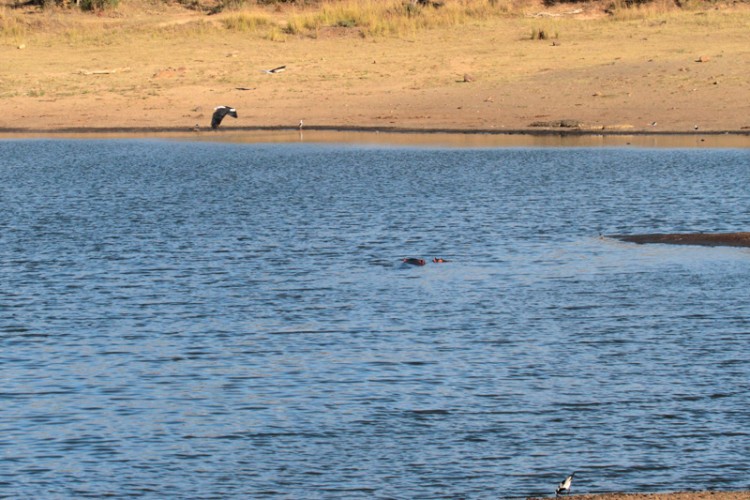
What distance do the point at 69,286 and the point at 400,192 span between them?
6704mm

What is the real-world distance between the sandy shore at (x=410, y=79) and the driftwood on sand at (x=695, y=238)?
8947mm

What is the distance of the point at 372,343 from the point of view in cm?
895

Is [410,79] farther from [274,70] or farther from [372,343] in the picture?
[372,343]

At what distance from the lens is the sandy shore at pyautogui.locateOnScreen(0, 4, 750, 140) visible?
25156 mm

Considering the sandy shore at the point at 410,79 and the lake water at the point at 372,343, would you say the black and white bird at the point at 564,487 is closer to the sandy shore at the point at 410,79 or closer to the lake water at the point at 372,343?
the lake water at the point at 372,343

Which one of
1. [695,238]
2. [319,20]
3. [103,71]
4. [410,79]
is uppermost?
[319,20]

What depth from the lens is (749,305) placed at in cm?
1002

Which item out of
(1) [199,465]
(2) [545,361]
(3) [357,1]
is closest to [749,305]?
(2) [545,361]

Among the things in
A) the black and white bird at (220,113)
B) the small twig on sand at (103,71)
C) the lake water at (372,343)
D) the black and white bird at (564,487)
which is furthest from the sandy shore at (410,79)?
the black and white bird at (564,487)

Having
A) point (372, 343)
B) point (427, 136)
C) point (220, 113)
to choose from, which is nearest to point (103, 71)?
point (220, 113)

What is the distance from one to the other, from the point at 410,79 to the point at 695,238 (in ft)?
51.6

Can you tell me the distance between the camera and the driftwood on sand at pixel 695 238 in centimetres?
1284

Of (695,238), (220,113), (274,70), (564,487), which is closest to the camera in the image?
(564,487)

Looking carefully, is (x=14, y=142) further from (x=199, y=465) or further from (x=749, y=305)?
(x=199, y=465)
